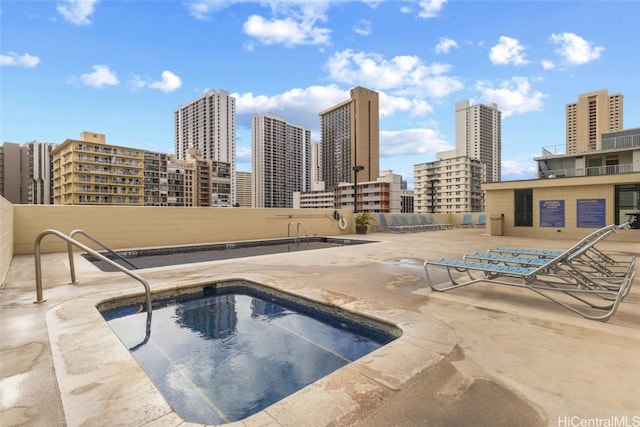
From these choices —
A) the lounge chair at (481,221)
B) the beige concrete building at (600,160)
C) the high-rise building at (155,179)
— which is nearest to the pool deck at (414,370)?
the lounge chair at (481,221)

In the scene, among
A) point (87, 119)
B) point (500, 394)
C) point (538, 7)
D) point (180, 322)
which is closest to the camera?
point (500, 394)

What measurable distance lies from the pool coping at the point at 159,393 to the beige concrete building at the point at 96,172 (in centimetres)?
7757

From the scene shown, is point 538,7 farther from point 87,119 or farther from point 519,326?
point 87,119

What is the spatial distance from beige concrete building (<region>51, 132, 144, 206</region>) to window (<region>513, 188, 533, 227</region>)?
77.5 metres

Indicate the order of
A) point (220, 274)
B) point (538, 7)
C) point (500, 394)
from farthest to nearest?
point (538, 7) < point (220, 274) < point (500, 394)

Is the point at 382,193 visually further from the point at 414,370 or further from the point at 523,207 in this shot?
the point at 414,370

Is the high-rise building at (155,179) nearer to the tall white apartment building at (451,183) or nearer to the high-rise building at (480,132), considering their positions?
the tall white apartment building at (451,183)

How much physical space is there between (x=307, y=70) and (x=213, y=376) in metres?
23.7

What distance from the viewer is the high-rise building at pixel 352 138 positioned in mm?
88062

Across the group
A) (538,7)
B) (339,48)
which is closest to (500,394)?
(538,7)

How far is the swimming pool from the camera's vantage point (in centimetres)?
880

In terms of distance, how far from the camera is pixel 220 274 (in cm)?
588

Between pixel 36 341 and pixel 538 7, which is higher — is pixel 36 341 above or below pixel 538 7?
below

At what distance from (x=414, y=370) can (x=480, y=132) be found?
137823 millimetres
